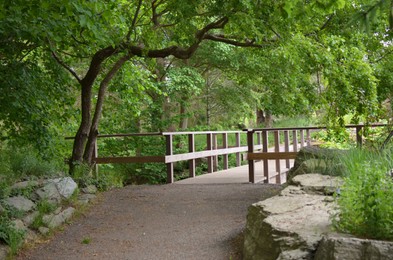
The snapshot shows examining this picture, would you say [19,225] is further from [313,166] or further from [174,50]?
[174,50]

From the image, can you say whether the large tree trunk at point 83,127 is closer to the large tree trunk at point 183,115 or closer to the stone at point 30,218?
the stone at point 30,218

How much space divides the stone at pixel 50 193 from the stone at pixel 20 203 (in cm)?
33

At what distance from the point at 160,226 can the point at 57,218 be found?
1569mm

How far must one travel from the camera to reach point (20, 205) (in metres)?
6.66

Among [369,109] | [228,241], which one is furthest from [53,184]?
[369,109]

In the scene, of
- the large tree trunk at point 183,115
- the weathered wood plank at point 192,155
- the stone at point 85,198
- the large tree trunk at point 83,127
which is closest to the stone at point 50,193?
the stone at point 85,198

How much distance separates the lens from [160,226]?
6938 mm

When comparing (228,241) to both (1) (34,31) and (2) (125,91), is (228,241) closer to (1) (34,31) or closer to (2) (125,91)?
(1) (34,31)

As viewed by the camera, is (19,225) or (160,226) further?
(160,226)

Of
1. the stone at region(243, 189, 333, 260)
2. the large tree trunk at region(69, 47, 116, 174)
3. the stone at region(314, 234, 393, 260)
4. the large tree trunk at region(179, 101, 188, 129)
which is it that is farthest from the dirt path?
the large tree trunk at region(179, 101, 188, 129)

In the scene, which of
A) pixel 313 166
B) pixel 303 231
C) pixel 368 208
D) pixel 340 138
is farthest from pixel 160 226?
pixel 340 138

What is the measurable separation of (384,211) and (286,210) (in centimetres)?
130

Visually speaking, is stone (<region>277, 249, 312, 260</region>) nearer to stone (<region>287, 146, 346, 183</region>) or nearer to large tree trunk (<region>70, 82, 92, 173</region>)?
stone (<region>287, 146, 346, 183</region>)

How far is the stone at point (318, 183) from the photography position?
199 inches
